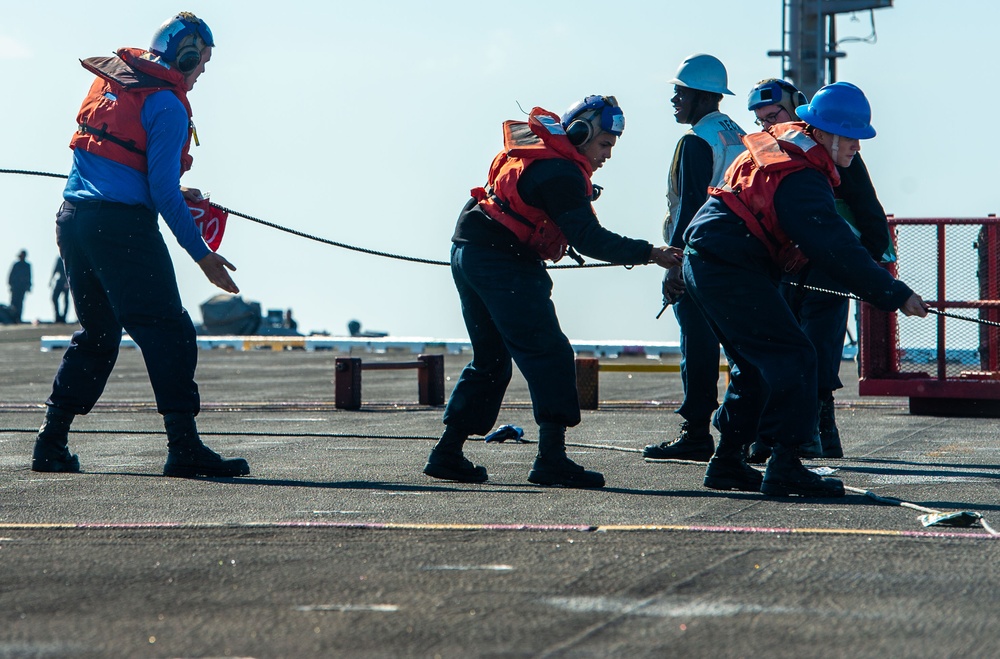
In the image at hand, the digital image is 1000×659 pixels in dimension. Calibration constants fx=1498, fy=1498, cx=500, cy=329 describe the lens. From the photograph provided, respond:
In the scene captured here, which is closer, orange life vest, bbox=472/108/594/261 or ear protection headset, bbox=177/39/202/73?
orange life vest, bbox=472/108/594/261

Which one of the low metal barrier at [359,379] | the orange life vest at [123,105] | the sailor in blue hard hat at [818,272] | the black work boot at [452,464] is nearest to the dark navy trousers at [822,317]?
the sailor in blue hard hat at [818,272]

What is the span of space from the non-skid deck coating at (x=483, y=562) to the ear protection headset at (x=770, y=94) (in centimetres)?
180

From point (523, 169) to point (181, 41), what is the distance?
1664 millimetres

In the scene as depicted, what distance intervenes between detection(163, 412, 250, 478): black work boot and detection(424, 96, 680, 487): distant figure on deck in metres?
1.32

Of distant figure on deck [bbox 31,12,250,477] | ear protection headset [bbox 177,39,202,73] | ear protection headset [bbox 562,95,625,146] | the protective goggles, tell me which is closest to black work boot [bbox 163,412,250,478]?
distant figure on deck [bbox 31,12,250,477]

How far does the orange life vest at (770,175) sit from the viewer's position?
5602mm

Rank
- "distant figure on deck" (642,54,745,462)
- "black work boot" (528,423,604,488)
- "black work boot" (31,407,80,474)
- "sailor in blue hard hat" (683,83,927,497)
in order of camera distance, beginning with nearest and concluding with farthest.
Result: "sailor in blue hard hat" (683,83,927,497) < "black work boot" (528,423,604,488) < "black work boot" (31,407,80,474) < "distant figure on deck" (642,54,745,462)

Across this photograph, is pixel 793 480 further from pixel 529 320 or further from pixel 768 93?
pixel 768 93

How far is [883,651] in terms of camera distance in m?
3.11

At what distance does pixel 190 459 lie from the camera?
6.42 m

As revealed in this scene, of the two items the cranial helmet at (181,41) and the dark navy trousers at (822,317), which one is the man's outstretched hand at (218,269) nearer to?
the cranial helmet at (181,41)

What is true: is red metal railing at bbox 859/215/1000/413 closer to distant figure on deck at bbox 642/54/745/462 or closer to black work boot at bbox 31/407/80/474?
distant figure on deck at bbox 642/54/745/462

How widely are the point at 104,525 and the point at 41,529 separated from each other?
7.6 inches

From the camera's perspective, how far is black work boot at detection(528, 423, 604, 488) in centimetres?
605
